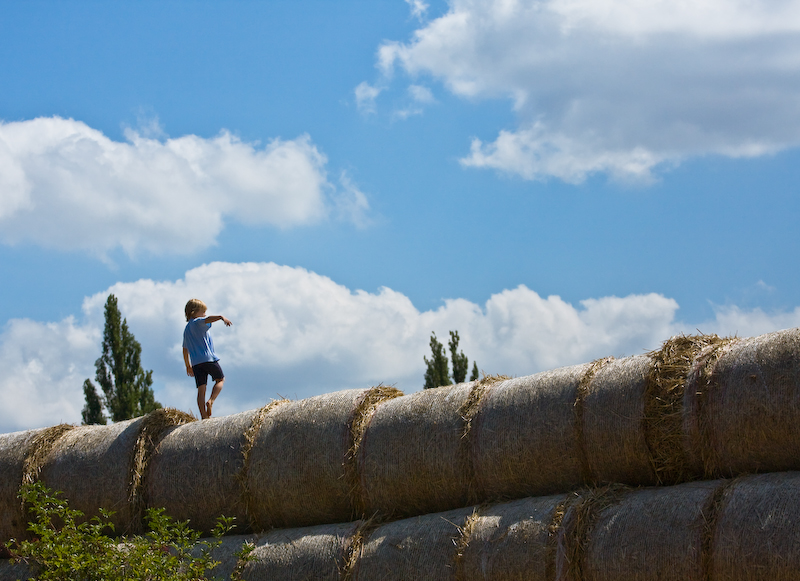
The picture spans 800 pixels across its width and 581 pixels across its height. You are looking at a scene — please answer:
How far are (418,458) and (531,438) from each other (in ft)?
3.45

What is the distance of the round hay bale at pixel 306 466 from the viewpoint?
25.2 feet

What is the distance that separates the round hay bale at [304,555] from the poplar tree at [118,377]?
71.2 feet

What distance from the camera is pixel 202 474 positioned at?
8.23 metres

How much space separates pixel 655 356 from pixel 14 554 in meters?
6.12

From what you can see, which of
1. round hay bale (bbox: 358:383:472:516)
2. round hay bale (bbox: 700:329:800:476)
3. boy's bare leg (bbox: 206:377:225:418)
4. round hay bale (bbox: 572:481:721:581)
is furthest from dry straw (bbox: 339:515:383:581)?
boy's bare leg (bbox: 206:377:225:418)

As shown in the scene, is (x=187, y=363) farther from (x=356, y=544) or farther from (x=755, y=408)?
(x=755, y=408)

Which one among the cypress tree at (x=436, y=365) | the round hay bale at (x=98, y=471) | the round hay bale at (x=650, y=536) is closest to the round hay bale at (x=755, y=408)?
the round hay bale at (x=650, y=536)

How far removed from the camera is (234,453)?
8.16 metres

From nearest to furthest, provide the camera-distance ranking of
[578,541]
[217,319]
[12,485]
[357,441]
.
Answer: [578,541], [357,441], [12,485], [217,319]

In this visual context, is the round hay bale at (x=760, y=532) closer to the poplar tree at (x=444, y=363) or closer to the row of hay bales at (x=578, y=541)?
the row of hay bales at (x=578, y=541)

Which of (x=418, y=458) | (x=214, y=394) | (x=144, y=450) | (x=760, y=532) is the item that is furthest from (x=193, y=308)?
(x=760, y=532)

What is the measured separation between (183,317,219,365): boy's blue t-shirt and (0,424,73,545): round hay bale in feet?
5.86

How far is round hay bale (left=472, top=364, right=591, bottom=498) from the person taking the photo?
22.1ft

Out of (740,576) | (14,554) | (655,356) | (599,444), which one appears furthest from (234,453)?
(740,576)
